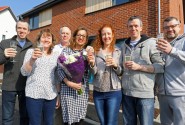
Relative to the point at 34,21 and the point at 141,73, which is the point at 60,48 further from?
the point at 34,21

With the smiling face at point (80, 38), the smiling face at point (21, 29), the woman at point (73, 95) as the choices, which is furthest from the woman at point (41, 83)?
the smiling face at point (21, 29)

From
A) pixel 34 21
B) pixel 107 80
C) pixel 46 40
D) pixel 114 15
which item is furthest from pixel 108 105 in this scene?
pixel 34 21

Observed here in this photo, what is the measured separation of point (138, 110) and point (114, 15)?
8.38 meters

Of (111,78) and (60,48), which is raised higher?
(60,48)

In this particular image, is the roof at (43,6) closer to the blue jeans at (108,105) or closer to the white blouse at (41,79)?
the white blouse at (41,79)

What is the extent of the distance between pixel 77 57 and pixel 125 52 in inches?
32.6

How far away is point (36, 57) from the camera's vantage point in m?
3.38

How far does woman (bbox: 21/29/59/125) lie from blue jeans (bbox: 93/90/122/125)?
29.3 inches

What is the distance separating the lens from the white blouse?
3.60 meters

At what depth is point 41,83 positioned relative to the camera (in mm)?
3623

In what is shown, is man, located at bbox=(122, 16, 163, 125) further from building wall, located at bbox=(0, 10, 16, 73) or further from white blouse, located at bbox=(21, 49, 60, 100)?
building wall, located at bbox=(0, 10, 16, 73)

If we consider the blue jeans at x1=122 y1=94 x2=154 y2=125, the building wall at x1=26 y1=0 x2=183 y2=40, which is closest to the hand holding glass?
the blue jeans at x1=122 y1=94 x2=154 y2=125

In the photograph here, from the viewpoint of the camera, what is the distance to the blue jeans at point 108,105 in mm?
3707

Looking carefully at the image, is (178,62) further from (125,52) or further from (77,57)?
(77,57)
